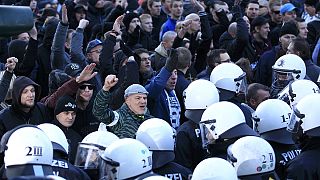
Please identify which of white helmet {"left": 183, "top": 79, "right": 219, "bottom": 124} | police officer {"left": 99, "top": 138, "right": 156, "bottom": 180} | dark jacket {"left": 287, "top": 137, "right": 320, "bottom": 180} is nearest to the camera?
police officer {"left": 99, "top": 138, "right": 156, "bottom": 180}

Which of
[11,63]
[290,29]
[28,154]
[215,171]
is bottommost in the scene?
[290,29]

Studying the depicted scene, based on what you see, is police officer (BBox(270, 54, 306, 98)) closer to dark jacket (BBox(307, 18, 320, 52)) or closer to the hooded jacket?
the hooded jacket

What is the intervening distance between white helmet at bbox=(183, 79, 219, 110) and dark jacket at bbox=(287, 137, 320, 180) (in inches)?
75.4

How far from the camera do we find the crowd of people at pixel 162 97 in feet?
23.9

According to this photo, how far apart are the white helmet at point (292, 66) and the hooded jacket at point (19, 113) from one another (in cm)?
288

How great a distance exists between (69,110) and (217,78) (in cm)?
176

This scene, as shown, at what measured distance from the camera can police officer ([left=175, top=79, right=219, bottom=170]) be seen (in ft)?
30.1

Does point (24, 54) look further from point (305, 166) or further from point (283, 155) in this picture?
point (305, 166)

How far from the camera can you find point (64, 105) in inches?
401

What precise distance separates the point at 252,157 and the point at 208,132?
109cm

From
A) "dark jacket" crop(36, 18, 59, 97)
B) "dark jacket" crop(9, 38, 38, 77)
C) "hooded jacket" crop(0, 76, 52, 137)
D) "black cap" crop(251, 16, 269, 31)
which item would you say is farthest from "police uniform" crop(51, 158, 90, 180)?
"black cap" crop(251, 16, 269, 31)

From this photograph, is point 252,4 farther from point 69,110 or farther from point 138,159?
point 138,159

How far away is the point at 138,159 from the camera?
23.5ft

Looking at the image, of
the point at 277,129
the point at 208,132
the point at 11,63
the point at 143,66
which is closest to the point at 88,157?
the point at 208,132
